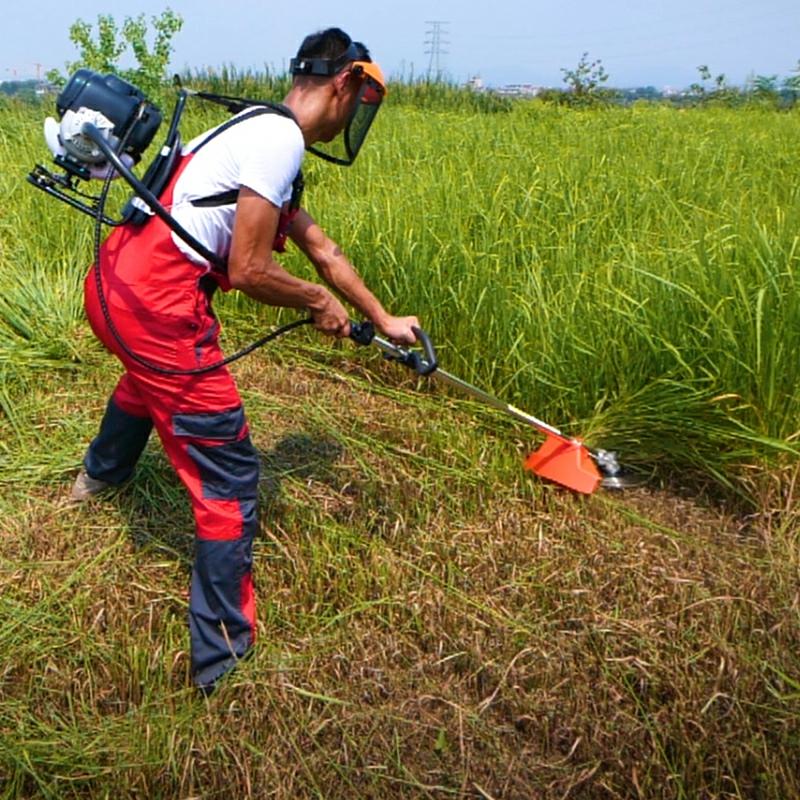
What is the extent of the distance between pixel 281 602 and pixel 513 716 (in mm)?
735

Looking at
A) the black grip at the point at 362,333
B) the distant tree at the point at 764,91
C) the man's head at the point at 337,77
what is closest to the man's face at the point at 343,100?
the man's head at the point at 337,77

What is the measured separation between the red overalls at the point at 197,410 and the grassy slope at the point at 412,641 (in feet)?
0.51

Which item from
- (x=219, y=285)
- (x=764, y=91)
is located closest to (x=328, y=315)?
(x=219, y=285)

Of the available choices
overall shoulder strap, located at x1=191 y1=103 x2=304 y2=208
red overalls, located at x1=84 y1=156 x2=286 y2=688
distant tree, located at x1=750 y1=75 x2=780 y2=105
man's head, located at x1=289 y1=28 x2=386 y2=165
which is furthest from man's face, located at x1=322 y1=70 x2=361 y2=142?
distant tree, located at x1=750 y1=75 x2=780 y2=105

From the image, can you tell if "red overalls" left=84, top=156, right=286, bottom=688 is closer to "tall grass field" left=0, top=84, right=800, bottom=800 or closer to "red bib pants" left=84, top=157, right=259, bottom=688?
"red bib pants" left=84, top=157, right=259, bottom=688

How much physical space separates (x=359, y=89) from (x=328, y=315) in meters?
0.56

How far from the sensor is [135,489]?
3051 millimetres

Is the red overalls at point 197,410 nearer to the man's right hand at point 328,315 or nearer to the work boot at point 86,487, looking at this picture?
the man's right hand at point 328,315

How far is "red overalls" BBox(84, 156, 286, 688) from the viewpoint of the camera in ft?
7.36

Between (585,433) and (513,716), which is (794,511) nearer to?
(585,433)

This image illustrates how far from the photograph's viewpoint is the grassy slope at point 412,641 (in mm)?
2311

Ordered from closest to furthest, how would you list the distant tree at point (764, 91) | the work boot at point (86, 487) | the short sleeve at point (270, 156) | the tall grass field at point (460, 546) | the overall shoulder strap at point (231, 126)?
the short sleeve at point (270, 156) < the overall shoulder strap at point (231, 126) < the tall grass field at point (460, 546) < the work boot at point (86, 487) < the distant tree at point (764, 91)

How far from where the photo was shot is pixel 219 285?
2.42m

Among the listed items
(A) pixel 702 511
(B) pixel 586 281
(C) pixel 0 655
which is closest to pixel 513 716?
(A) pixel 702 511
